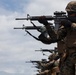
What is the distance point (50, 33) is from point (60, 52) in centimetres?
97

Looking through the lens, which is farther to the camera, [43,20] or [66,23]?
[43,20]

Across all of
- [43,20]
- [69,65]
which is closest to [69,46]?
[69,65]

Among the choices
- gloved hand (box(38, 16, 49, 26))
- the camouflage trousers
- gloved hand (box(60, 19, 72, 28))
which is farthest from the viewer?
gloved hand (box(38, 16, 49, 26))

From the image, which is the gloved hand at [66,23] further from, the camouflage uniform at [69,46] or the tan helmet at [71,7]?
the tan helmet at [71,7]

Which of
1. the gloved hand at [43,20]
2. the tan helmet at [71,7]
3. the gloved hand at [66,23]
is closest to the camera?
the gloved hand at [66,23]

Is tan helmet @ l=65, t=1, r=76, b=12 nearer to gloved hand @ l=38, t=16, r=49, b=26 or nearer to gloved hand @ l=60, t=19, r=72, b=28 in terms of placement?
gloved hand @ l=60, t=19, r=72, b=28

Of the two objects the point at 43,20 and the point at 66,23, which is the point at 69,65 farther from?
the point at 43,20

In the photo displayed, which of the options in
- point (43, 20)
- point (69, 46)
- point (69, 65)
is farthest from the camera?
point (43, 20)

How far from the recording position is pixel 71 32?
38.5 feet

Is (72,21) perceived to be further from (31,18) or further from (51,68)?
(51,68)

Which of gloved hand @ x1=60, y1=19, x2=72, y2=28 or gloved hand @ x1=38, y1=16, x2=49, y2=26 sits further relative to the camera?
gloved hand @ x1=38, y1=16, x2=49, y2=26

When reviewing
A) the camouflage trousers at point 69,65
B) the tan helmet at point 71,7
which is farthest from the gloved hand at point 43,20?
the camouflage trousers at point 69,65

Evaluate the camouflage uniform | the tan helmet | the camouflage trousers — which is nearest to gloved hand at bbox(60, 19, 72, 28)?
the camouflage uniform

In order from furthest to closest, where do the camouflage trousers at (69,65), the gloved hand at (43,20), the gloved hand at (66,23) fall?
the gloved hand at (43,20) < the gloved hand at (66,23) < the camouflage trousers at (69,65)
